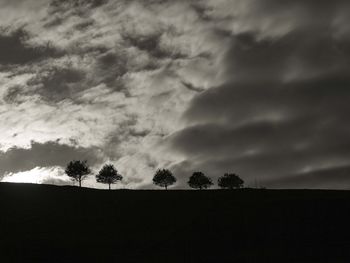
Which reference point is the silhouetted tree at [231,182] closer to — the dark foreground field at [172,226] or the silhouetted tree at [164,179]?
the silhouetted tree at [164,179]

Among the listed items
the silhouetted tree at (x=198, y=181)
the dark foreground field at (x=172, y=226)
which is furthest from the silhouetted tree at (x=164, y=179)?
the dark foreground field at (x=172, y=226)

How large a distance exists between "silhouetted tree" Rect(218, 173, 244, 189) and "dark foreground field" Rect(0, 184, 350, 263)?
4786cm

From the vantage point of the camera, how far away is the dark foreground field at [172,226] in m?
50.4

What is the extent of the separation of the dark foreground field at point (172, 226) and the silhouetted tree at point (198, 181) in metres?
44.0

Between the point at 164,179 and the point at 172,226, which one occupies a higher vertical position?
the point at 164,179

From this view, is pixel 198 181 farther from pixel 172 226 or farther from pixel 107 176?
pixel 172 226

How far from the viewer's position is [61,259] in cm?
4831

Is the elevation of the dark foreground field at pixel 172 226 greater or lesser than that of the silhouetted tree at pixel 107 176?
lesser

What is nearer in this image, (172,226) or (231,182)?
(172,226)

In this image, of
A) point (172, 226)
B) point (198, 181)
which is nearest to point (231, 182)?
point (198, 181)

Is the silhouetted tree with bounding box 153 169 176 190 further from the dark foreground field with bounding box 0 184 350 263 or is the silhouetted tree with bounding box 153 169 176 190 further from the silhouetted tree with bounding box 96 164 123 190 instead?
the dark foreground field with bounding box 0 184 350 263

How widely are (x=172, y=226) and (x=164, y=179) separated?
2714 inches

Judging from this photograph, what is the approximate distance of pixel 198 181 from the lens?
132 m

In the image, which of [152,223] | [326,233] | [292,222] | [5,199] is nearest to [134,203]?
[152,223]
